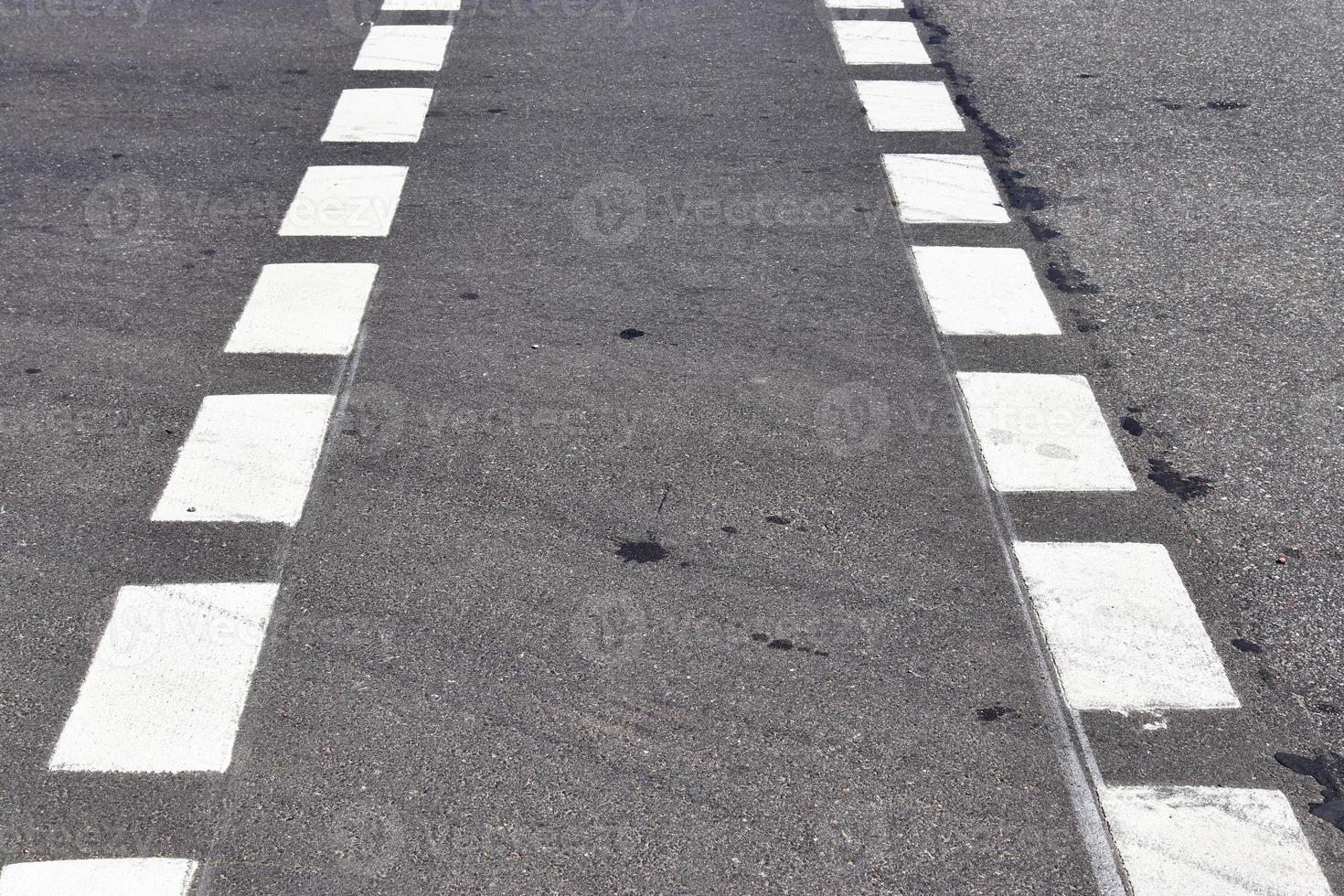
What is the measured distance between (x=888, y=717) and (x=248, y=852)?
5.55ft

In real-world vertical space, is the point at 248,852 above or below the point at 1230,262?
below

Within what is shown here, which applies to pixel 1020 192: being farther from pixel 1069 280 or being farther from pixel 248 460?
pixel 248 460

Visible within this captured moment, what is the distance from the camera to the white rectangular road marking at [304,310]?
524 cm

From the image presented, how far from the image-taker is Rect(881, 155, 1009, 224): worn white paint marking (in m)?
6.21

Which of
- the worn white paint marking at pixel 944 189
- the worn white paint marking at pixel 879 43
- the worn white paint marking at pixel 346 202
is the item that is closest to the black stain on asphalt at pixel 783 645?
the worn white paint marking at pixel 944 189

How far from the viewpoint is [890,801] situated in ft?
11.1

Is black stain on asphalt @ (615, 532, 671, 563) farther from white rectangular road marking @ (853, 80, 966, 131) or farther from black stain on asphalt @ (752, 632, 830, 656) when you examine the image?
white rectangular road marking @ (853, 80, 966, 131)

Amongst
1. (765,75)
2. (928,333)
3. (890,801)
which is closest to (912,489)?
(928,333)

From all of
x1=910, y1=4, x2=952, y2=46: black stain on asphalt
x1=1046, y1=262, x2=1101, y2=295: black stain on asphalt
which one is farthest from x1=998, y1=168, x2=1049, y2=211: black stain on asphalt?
x1=910, y1=4, x2=952, y2=46: black stain on asphalt

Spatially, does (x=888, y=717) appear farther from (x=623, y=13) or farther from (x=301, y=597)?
(x=623, y=13)

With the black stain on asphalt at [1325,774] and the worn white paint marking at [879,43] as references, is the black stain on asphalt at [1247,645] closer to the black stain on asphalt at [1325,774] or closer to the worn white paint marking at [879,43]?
the black stain on asphalt at [1325,774]

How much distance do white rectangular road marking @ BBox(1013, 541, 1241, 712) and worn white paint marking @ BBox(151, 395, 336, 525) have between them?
2418 mm

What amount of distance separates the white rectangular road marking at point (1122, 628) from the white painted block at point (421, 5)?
5.92 meters

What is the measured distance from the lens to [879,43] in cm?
799
